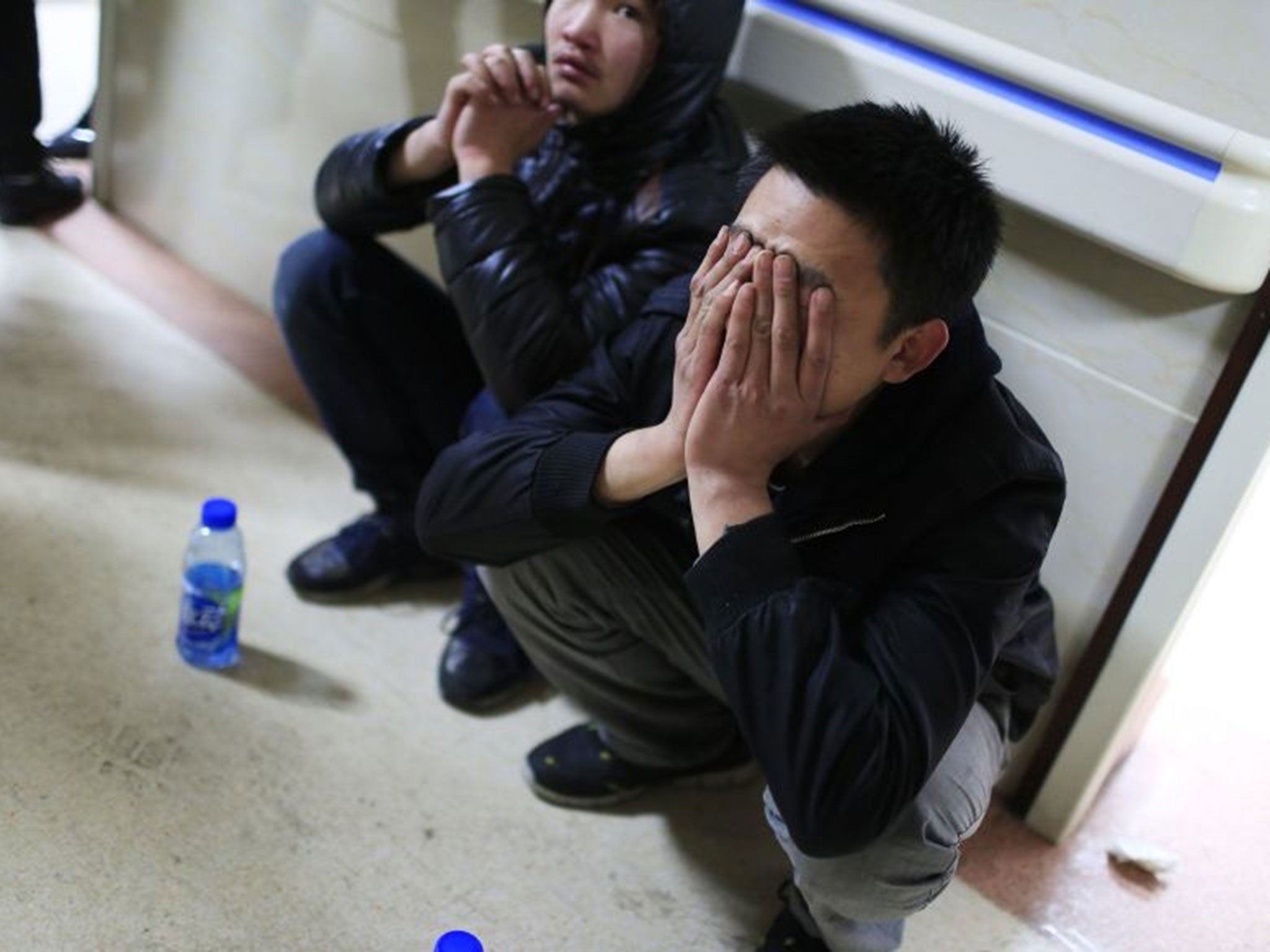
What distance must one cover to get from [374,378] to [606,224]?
1.35 feet

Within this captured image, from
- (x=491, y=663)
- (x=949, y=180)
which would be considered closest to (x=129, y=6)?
(x=491, y=663)

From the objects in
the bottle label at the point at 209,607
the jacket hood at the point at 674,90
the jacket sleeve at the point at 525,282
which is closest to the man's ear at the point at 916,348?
the jacket sleeve at the point at 525,282

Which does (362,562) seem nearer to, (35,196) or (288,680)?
(288,680)

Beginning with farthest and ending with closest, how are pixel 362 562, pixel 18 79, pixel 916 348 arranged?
pixel 18 79, pixel 362 562, pixel 916 348

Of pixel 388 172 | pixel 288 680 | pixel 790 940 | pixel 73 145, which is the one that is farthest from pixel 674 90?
pixel 73 145

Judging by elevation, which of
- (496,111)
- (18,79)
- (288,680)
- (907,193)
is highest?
(907,193)

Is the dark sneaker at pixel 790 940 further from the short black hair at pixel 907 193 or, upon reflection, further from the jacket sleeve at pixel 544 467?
the short black hair at pixel 907 193

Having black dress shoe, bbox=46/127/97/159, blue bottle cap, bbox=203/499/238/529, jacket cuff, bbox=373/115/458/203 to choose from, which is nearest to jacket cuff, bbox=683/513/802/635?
blue bottle cap, bbox=203/499/238/529

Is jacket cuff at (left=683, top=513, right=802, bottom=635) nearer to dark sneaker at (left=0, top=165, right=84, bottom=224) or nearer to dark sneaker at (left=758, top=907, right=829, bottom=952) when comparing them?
dark sneaker at (left=758, top=907, right=829, bottom=952)

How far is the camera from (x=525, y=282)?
1457mm

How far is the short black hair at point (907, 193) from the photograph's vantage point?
1069mm

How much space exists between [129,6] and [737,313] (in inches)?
68.6

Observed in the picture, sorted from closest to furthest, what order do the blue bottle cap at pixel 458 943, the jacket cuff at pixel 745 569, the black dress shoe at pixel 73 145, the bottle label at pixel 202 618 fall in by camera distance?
the blue bottle cap at pixel 458 943
the jacket cuff at pixel 745 569
the bottle label at pixel 202 618
the black dress shoe at pixel 73 145

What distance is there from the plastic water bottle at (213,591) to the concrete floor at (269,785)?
29mm
